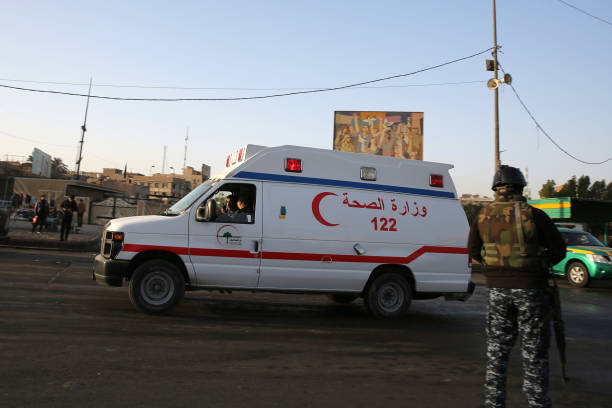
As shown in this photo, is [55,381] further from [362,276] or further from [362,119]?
[362,119]

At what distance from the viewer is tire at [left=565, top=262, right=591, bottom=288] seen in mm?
14500

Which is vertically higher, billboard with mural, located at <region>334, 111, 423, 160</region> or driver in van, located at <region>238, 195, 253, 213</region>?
billboard with mural, located at <region>334, 111, 423, 160</region>

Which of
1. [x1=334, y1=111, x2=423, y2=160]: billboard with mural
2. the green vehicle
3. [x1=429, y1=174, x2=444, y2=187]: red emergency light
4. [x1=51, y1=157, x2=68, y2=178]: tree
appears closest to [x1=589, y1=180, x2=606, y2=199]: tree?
[x1=334, y1=111, x2=423, y2=160]: billboard with mural

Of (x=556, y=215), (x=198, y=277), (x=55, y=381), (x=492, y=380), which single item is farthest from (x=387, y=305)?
(x=556, y=215)

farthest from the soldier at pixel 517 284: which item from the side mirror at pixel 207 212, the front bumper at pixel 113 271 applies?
the front bumper at pixel 113 271

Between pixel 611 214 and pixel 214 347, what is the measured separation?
26184 millimetres

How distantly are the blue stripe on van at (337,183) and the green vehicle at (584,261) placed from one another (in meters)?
7.61

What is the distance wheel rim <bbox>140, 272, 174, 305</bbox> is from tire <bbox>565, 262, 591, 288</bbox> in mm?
12932

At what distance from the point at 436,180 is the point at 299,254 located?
2.86 meters

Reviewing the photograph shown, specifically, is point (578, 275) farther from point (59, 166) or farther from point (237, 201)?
point (59, 166)

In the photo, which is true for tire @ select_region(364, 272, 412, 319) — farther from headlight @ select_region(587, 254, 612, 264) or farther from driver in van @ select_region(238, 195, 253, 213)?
headlight @ select_region(587, 254, 612, 264)

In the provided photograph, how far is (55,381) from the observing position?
4.05m

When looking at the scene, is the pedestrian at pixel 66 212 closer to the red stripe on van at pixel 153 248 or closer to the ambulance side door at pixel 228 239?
the red stripe on van at pixel 153 248

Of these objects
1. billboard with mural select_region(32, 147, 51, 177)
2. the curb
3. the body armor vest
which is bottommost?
the curb
